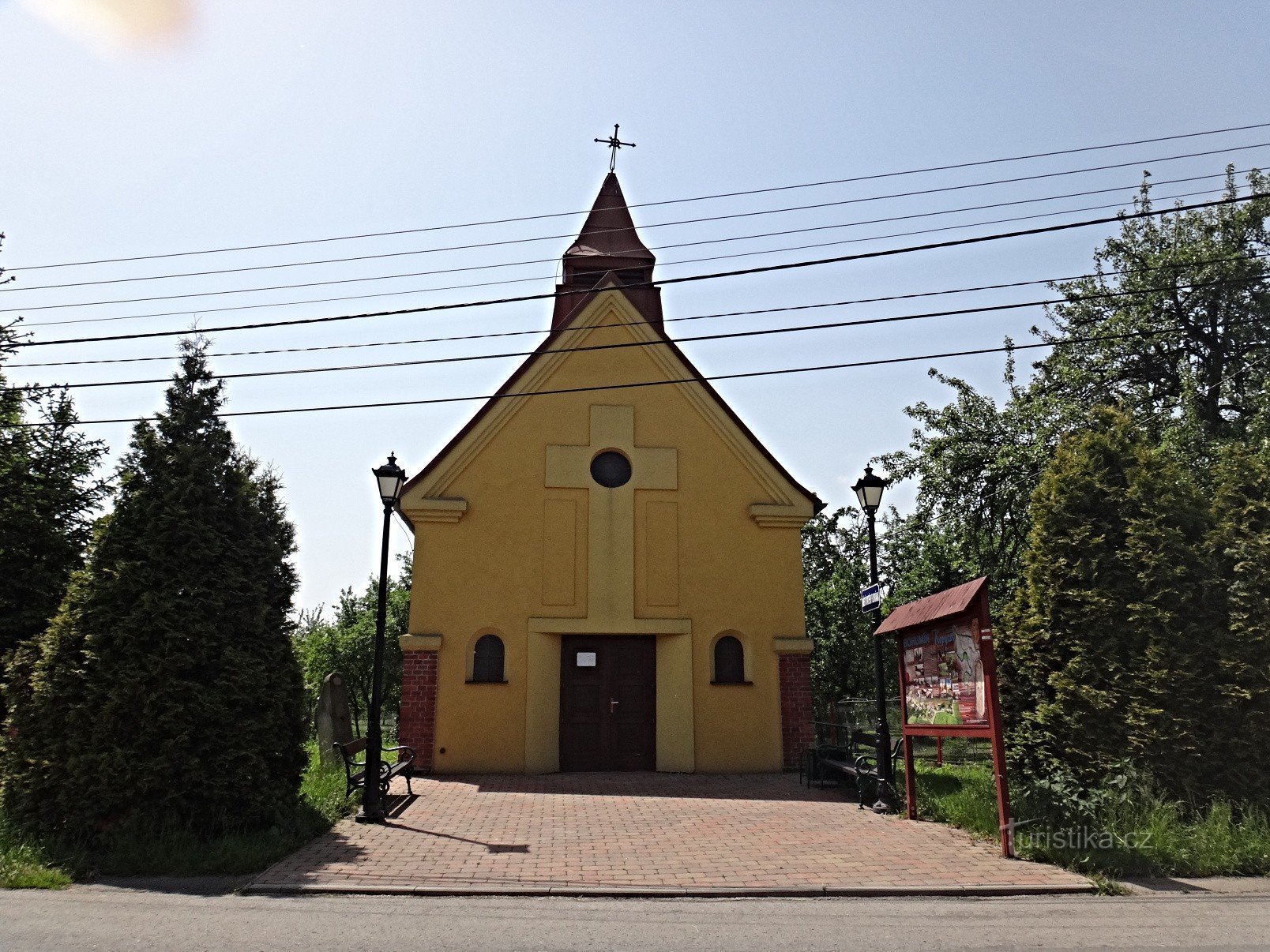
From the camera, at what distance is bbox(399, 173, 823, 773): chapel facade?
15.7 meters

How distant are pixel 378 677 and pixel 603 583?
5.60m

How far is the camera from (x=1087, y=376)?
21422 millimetres

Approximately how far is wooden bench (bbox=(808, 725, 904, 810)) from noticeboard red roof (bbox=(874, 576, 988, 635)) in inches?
67.3

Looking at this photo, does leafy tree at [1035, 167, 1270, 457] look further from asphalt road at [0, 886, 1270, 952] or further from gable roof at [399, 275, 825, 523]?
asphalt road at [0, 886, 1270, 952]

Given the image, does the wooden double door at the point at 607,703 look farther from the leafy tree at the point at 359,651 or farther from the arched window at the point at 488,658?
the leafy tree at the point at 359,651

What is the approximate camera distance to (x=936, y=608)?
10.0 m

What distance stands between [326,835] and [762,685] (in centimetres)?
858

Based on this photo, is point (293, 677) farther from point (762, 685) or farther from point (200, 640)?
point (762, 685)

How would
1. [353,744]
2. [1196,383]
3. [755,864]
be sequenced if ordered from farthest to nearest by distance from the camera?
1. [1196,383]
2. [353,744]
3. [755,864]

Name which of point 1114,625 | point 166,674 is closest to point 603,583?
point 166,674

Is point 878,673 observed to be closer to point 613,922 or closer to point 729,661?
point 729,661

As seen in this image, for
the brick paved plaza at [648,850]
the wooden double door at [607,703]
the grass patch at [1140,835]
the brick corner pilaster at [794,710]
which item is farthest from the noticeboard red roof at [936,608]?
the wooden double door at [607,703]

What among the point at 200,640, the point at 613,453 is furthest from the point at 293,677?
the point at 613,453

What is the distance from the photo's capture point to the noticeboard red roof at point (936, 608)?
29.5ft
